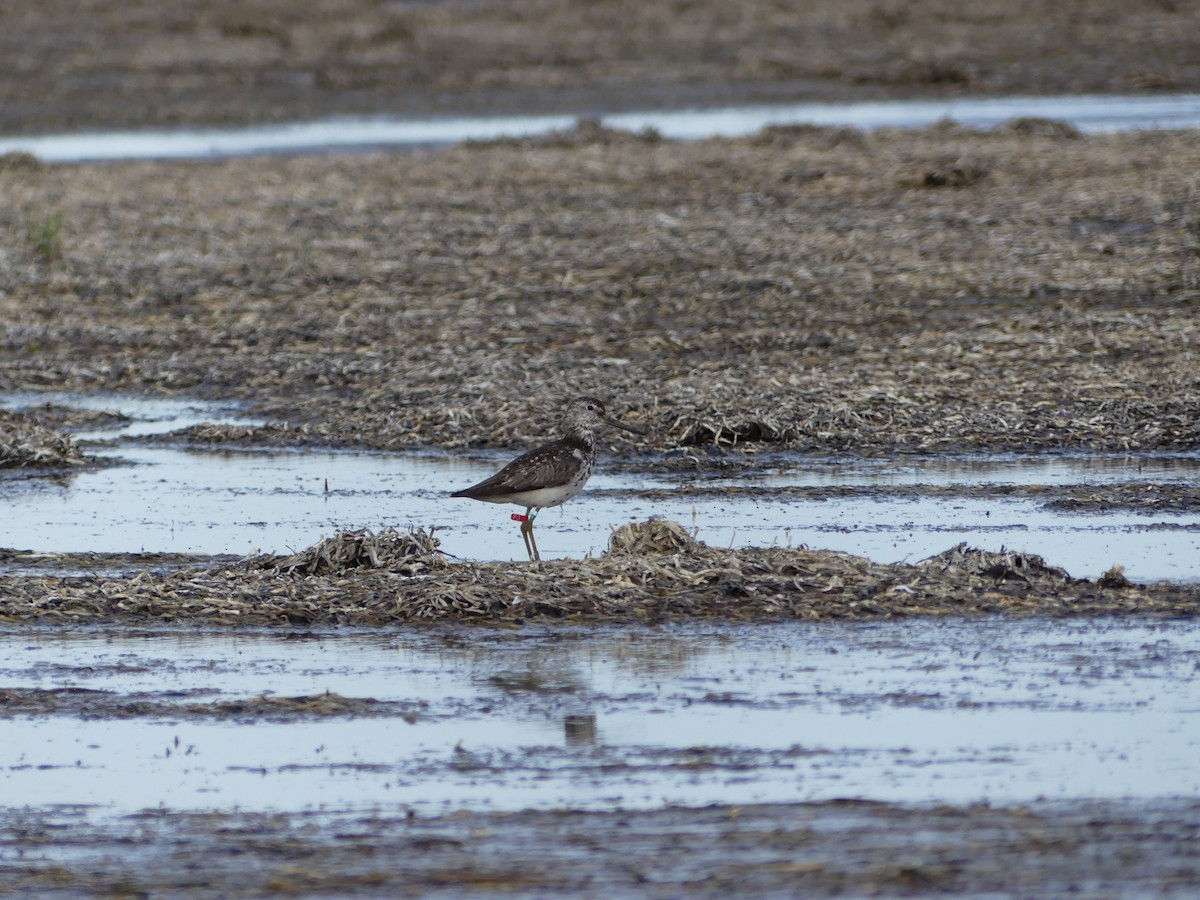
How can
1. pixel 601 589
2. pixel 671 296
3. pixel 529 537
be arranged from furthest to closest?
pixel 671 296, pixel 529 537, pixel 601 589

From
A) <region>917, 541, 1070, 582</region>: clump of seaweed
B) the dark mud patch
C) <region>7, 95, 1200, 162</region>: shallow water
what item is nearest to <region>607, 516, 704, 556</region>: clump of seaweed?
<region>917, 541, 1070, 582</region>: clump of seaweed

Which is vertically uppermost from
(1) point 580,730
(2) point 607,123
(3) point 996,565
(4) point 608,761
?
(2) point 607,123

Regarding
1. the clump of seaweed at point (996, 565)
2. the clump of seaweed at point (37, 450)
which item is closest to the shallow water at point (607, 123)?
the clump of seaweed at point (37, 450)

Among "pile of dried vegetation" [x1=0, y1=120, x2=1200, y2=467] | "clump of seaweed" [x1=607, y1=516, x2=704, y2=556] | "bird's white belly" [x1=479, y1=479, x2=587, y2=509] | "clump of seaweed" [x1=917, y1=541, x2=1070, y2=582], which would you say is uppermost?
"pile of dried vegetation" [x1=0, y1=120, x2=1200, y2=467]

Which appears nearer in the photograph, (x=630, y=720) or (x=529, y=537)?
(x=630, y=720)

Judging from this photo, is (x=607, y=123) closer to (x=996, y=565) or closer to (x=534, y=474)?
(x=534, y=474)

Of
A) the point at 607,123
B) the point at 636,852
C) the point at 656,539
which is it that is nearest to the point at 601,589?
the point at 656,539

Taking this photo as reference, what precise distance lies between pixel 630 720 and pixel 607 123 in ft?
91.1

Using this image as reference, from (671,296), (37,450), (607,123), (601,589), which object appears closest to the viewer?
(601,589)

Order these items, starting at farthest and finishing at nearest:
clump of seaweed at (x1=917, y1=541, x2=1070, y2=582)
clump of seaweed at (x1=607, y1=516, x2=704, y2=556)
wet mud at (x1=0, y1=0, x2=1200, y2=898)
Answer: clump of seaweed at (x1=607, y1=516, x2=704, y2=556)
clump of seaweed at (x1=917, y1=541, x2=1070, y2=582)
wet mud at (x1=0, y1=0, x2=1200, y2=898)

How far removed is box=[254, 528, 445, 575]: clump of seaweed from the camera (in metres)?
10.7

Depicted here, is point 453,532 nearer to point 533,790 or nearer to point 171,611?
point 171,611

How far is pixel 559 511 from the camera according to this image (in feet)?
42.3

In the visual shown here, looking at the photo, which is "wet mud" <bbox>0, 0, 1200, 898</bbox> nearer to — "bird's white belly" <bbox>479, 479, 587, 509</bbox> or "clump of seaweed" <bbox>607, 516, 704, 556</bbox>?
"clump of seaweed" <bbox>607, 516, 704, 556</bbox>
